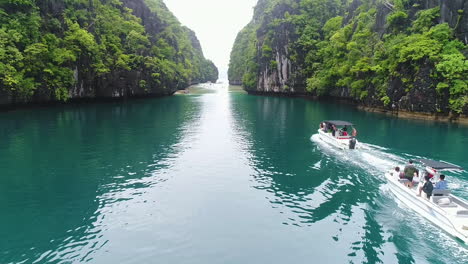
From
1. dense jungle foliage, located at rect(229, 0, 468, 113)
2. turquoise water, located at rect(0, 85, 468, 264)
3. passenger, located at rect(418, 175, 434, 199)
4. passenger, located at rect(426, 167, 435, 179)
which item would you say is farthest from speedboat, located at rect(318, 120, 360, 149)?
dense jungle foliage, located at rect(229, 0, 468, 113)

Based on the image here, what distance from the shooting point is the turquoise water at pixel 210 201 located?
43.8ft

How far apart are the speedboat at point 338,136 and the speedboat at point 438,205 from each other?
29.9 feet

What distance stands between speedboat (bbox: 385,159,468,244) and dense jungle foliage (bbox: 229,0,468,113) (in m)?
31.5

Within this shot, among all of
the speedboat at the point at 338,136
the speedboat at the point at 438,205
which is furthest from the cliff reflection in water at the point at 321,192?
the speedboat at the point at 338,136

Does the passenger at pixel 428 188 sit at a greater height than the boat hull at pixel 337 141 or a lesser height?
lesser

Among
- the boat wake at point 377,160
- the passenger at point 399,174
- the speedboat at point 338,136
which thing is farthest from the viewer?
the speedboat at point 338,136

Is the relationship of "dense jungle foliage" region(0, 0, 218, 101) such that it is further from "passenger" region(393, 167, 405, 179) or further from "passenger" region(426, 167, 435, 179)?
"passenger" region(426, 167, 435, 179)

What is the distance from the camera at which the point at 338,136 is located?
30766 mm

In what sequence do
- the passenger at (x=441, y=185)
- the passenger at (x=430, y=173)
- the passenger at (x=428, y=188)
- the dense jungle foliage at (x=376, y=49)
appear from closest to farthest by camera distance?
the passenger at (x=441, y=185) < the passenger at (x=428, y=188) < the passenger at (x=430, y=173) < the dense jungle foliage at (x=376, y=49)

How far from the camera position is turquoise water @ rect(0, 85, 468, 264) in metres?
13.3

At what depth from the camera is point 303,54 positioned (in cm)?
10069

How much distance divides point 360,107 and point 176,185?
171 feet

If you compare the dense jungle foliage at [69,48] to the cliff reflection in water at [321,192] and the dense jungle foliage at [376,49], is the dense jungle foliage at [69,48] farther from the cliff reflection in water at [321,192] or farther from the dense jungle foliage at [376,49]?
the dense jungle foliage at [376,49]

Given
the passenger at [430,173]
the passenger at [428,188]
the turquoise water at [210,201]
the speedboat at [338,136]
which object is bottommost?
the turquoise water at [210,201]
